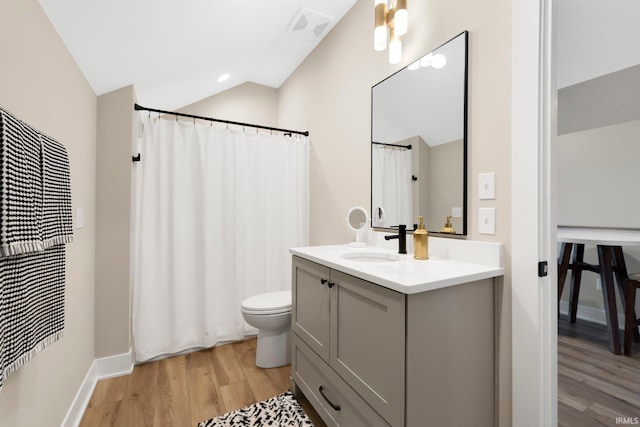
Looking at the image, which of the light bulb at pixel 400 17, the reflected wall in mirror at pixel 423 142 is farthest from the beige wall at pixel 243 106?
the light bulb at pixel 400 17

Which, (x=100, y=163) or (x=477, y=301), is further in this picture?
(x=100, y=163)

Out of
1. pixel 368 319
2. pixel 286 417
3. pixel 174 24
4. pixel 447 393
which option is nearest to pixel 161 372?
Answer: pixel 286 417

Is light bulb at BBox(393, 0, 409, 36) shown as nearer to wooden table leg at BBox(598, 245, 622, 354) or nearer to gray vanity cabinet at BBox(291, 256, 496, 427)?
gray vanity cabinet at BBox(291, 256, 496, 427)

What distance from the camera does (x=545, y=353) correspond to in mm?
1074

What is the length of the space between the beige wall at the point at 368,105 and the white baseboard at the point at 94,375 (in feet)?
5.44

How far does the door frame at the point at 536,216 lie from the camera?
3.52 feet

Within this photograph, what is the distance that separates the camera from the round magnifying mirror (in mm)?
1907

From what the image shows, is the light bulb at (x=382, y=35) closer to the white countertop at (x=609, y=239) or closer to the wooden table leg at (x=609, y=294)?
the white countertop at (x=609, y=239)

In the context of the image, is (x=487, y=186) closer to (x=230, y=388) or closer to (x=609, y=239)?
(x=609, y=239)

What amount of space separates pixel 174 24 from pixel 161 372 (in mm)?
2192

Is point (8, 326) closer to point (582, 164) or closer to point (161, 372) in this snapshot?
point (161, 372)

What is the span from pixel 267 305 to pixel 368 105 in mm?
1537

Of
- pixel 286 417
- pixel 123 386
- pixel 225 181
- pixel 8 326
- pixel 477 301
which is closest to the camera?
pixel 8 326

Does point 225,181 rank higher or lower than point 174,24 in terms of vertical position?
lower
